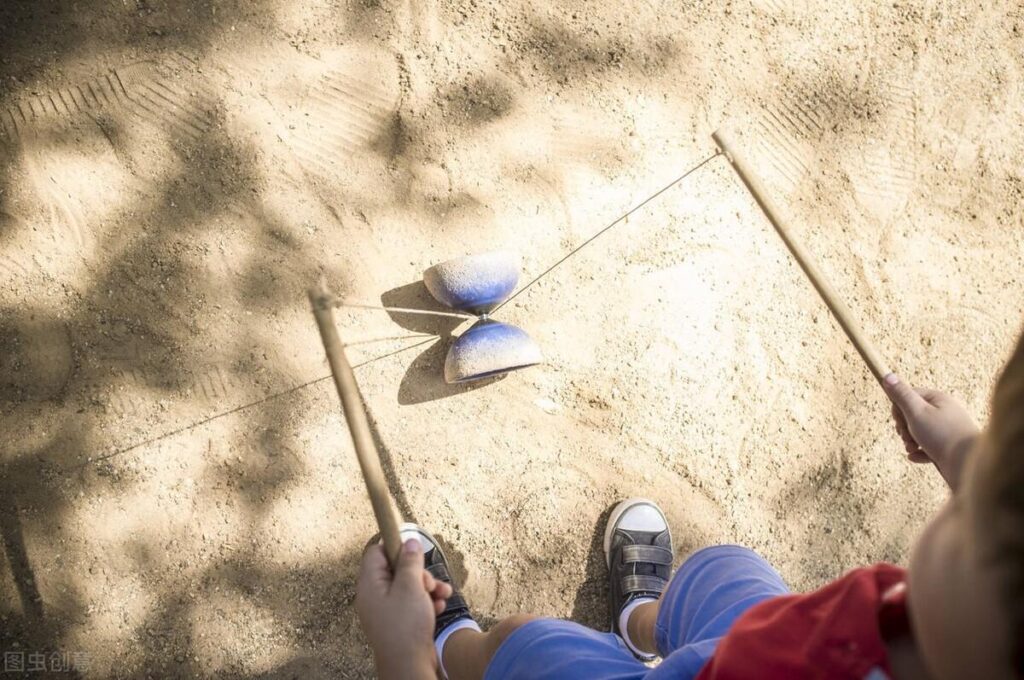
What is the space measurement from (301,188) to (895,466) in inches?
101

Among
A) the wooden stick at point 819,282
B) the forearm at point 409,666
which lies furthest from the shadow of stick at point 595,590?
the forearm at point 409,666

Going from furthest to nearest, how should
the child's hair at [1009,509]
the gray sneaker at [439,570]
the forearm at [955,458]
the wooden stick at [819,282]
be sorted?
the gray sneaker at [439,570] → the wooden stick at [819,282] → the forearm at [955,458] → the child's hair at [1009,509]

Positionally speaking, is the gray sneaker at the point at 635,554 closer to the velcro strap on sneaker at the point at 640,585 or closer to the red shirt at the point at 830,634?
the velcro strap on sneaker at the point at 640,585

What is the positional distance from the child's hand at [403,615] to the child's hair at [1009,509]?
104 cm

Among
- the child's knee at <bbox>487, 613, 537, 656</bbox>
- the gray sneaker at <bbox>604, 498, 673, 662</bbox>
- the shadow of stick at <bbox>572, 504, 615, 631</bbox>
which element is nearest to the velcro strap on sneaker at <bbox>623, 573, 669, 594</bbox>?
the gray sneaker at <bbox>604, 498, 673, 662</bbox>

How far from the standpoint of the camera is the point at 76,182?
2410mm

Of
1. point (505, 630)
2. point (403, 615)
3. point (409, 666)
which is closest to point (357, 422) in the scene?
point (403, 615)

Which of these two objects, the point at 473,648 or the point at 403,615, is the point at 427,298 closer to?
the point at 473,648

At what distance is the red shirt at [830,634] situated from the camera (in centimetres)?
93

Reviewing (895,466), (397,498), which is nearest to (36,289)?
(397,498)

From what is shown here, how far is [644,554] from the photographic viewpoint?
2508 mm

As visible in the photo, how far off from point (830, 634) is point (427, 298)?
6.08 feet

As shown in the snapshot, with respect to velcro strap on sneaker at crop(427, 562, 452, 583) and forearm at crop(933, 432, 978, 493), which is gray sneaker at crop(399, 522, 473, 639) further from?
forearm at crop(933, 432, 978, 493)

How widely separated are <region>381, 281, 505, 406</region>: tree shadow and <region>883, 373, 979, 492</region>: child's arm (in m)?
1.32
